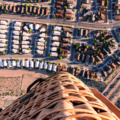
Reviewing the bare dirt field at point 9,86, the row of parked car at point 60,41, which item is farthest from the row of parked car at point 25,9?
the bare dirt field at point 9,86

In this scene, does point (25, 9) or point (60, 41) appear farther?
point (60, 41)

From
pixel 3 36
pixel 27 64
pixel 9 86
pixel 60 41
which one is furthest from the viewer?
pixel 60 41

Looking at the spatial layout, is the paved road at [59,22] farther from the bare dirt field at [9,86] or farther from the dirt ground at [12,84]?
the bare dirt field at [9,86]

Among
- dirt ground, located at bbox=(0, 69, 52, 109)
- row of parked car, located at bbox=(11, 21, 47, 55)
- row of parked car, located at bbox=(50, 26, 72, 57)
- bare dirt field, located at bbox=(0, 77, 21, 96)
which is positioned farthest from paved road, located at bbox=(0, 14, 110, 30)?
bare dirt field, located at bbox=(0, 77, 21, 96)

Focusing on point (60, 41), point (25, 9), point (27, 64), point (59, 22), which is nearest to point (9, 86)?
point (27, 64)

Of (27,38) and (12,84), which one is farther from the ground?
(27,38)

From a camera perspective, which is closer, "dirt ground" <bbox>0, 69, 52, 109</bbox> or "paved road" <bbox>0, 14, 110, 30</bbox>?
"paved road" <bbox>0, 14, 110, 30</bbox>

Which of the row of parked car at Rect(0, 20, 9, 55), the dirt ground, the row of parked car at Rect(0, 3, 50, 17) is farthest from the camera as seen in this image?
the dirt ground

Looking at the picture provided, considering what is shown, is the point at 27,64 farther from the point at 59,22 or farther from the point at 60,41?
the point at 59,22

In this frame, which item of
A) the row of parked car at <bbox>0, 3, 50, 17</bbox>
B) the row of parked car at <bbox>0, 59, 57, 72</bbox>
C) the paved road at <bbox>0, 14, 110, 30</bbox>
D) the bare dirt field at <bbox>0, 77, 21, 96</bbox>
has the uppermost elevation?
the row of parked car at <bbox>0, 3, 50, 17</bbox>

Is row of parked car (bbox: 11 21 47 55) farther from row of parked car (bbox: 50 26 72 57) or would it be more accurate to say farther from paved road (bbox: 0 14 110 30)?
row of parked car (bbox: 50 26 72 57)

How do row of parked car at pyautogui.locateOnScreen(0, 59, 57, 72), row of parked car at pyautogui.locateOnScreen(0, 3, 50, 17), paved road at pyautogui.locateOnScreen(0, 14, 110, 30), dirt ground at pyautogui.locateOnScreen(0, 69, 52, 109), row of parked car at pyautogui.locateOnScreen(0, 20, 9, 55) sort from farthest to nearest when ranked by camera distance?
dirt ground at pyautogui.locateOnScreen(0, 69, 52, 109) → paved road at pyautogui.locateOnScreen(0, 14, 110, 30) → row of parked car at pyautogui.locateOnScreen(0, 59, 57, 72) → row of parked car at pyautogui.locateOnScreen(0, 3, 50, 17) → row of parked car at pyautogui.locateOnScreen(0, 20, 9, 55)
